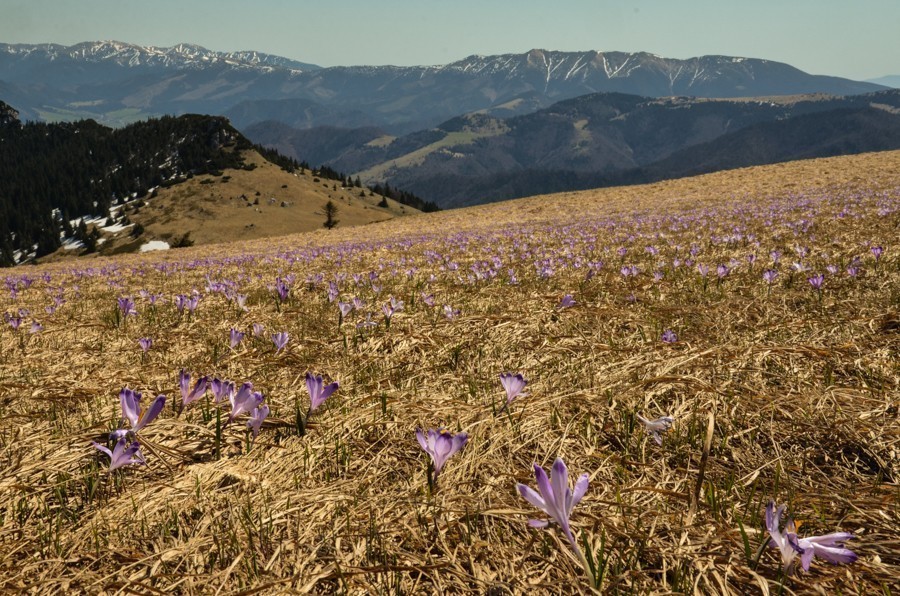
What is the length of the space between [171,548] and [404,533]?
2.73ft

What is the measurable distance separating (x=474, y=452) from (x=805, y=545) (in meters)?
1.37

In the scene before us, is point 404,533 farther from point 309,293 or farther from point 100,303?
point 100,303

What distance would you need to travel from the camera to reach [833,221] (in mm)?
12922

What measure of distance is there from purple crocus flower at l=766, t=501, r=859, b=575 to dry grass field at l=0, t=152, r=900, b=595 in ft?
0.28

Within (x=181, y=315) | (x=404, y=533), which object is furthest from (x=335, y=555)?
(x=181, y=315)

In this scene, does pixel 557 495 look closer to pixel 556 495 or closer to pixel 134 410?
pixel 556 495

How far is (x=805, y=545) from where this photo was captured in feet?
4.53

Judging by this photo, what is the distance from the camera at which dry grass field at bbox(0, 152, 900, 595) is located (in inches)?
67.4

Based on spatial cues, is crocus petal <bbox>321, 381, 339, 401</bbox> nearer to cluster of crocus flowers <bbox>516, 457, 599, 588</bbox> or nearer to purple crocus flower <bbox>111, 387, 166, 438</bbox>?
purple crocus flower <bbox>111, 387, 166, 438</bbox>

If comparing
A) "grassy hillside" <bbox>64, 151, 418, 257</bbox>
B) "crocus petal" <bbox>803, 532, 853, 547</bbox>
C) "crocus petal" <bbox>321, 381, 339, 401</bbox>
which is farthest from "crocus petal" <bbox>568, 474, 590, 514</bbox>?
"grassy hillside" <bbox>64, 151, 418, 257</bbox>

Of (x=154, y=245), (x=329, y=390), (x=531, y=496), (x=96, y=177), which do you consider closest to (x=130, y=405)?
(x=329, y=390)

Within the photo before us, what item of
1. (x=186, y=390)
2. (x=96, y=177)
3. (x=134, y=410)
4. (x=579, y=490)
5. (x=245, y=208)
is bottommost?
(x=245, y=208)

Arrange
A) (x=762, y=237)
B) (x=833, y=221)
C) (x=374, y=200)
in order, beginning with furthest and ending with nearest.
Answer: (x=374, y=200), (x=833, y=221), (x=762, y=237)

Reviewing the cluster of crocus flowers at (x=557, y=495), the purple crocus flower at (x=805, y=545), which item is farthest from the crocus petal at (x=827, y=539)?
the cluster of crocus flowers at (x=557, y=495)
